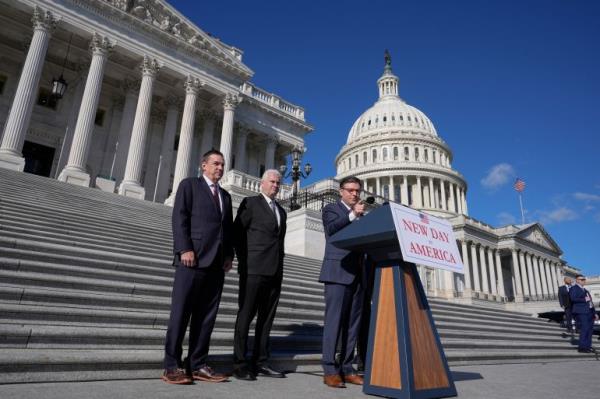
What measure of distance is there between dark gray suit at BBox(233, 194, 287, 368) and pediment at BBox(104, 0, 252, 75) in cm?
2168

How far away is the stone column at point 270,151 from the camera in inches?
1219

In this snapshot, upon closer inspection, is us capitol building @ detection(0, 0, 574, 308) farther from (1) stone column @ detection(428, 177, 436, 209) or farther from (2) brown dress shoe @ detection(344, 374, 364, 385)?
(1) stone column @ detection(428, 177, 436, 209)

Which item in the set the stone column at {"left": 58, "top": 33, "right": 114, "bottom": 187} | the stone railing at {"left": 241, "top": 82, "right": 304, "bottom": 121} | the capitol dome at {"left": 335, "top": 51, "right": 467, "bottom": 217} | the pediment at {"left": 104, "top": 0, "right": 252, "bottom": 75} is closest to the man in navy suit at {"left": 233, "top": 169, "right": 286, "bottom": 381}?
the stone column at {"left": 58, "top": 33, "right": 114, "bottom": 187}

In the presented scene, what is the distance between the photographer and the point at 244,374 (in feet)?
12.5

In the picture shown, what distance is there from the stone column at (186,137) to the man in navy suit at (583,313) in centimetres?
1853

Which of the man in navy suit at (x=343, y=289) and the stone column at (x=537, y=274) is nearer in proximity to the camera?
the man in navy suit at (x=343, y=289)

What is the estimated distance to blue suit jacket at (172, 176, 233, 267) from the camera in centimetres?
383

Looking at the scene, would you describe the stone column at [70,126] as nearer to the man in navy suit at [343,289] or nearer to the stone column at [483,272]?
the man in navy suit at [343,289]

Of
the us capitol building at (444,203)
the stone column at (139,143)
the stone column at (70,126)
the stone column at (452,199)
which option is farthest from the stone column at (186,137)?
the stone column at (452,199)

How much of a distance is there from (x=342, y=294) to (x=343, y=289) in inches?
2.1

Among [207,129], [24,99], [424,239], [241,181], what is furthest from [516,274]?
[424,239]

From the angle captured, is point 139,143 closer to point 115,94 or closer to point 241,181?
point 241,181

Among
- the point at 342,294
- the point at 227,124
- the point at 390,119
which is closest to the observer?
the point at 342,294

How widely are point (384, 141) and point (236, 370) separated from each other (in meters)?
79.6
